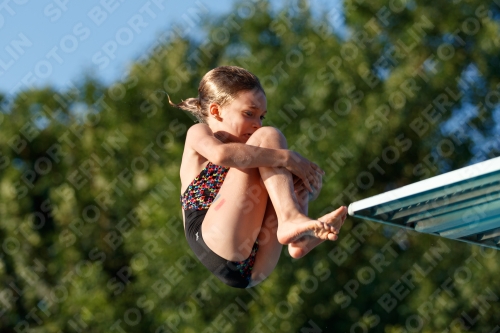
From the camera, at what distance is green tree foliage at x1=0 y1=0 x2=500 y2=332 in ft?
37.8

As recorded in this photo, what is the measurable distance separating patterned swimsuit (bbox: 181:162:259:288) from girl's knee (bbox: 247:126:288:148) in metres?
0.35

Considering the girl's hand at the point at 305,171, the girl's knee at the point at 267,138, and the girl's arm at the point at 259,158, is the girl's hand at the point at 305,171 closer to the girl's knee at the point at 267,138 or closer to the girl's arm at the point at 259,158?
the girl's arm at the point at 259,158

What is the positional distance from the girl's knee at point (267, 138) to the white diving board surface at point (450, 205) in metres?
0.51

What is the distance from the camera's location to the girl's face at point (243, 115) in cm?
425

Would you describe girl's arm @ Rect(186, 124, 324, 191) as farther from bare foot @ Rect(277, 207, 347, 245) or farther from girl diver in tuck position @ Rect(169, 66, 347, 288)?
bare foot @ Rect(277, 207, 347, 245)

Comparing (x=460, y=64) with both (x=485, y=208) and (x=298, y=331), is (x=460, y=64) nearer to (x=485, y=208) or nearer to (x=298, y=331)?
(x=298, y=331)

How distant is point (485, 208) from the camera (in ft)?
14.8

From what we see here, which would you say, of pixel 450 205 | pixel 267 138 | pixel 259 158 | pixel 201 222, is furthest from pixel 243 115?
pixel 450 205

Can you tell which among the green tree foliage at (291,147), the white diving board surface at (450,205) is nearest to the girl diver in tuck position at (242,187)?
the white diving board surface at (450,205)

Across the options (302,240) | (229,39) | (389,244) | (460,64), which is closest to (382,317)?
(389,244)

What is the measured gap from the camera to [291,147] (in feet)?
38.4

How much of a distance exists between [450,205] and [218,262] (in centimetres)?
126

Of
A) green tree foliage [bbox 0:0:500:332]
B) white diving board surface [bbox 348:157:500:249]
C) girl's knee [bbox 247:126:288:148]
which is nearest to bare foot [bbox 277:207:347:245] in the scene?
girl's knee [bbox 247:126:288:148]

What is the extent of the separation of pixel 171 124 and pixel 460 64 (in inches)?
173
